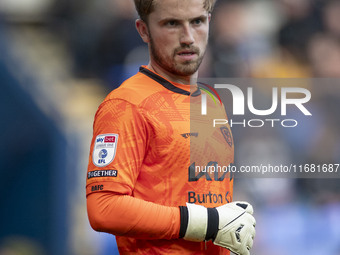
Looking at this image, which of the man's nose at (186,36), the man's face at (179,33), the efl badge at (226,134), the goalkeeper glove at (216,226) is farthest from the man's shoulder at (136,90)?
the goalkeeper glove at (216,226)

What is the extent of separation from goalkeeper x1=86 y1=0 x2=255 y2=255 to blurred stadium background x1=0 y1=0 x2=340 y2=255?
1.61 m

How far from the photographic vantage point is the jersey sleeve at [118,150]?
77.5 inches

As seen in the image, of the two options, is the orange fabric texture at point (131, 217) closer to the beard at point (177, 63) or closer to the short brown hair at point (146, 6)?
the beard at point (177, 63)

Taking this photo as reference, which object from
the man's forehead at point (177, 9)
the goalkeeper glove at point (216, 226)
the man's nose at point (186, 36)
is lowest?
the goalkeeper glove at point (216, 226)

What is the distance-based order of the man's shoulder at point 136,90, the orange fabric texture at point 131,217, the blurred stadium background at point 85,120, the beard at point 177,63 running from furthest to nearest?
the blurred stadium background at point 85,120, the beard at point 177,63, the man's shoulder at point 136,90, the orange fabric texture at point 131,217

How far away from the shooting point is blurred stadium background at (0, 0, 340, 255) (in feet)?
12.8

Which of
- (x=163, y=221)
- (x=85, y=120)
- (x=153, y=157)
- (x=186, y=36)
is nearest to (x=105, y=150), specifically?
(x=153, y=157)

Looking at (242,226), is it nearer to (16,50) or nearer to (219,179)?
(219,179)

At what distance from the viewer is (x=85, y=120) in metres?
4.00

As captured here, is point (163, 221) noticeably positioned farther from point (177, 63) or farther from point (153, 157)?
point (177, 63)

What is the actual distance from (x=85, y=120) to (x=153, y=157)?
2.03 metres

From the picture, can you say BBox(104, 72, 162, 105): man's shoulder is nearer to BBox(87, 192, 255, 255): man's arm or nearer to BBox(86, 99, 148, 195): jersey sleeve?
BBox(86, 99, 148, 195): jersey sleeve

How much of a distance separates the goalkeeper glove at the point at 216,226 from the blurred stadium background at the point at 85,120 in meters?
1.73

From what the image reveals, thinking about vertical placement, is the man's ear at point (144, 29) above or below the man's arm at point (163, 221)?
above
